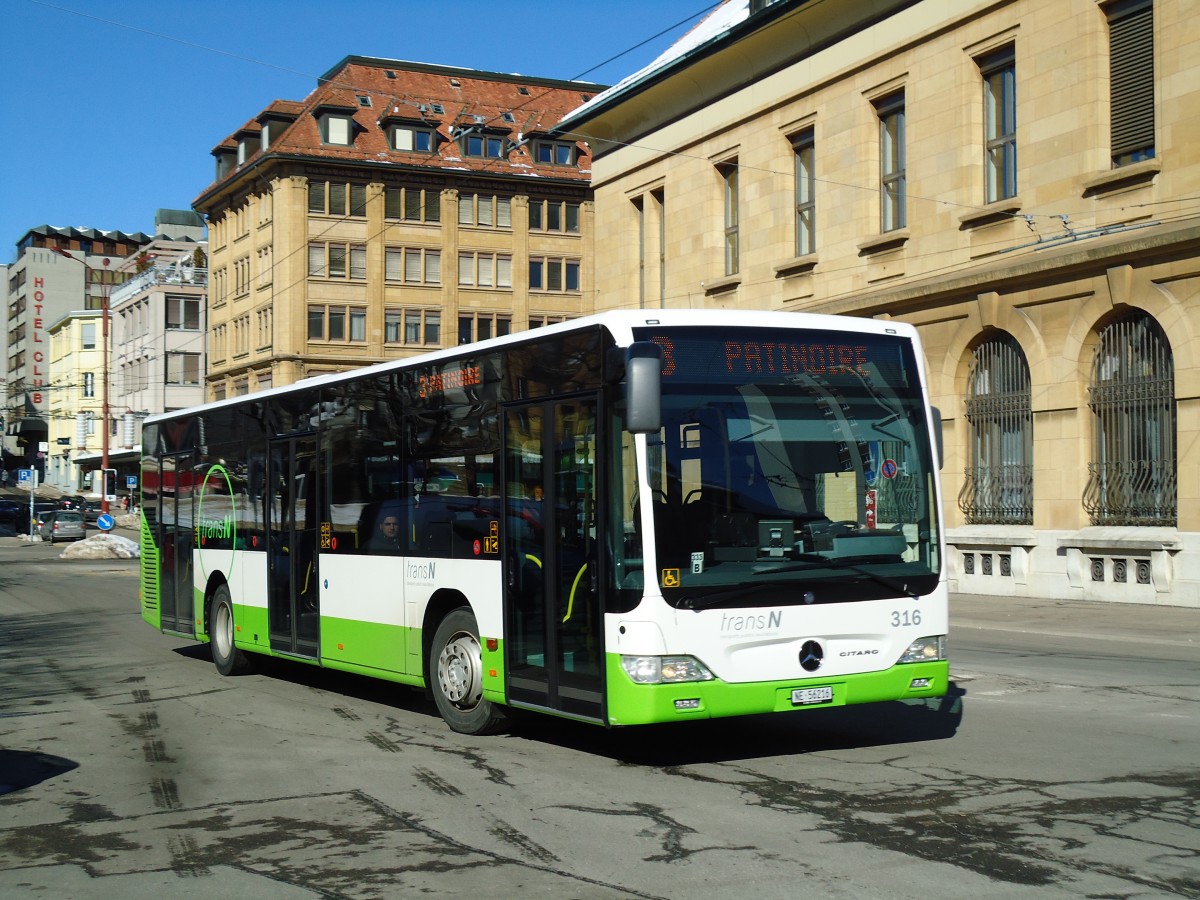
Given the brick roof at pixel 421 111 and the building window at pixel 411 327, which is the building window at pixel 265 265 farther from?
the building window at pixel 411 327

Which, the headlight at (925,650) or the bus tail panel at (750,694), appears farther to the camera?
the headlight at (925,650)

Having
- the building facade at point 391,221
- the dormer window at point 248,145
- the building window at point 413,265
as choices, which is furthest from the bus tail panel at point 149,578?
the dormer window at point 248,145

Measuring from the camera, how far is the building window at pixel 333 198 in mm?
68688

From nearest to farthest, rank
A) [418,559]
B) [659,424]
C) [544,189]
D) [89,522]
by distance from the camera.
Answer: [659,424]
[418,559]
[89,522]
[544,189]

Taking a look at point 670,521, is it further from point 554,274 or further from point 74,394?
point 74,394

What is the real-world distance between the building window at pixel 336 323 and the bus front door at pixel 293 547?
55.4 m

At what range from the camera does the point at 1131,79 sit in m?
24.1

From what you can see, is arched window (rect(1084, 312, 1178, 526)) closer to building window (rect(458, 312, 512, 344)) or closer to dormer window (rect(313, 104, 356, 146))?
building window (rect(458, 312, 512, 344))

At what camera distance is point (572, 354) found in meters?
9.37

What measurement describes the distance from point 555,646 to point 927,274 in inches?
812

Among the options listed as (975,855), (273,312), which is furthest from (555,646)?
(273,312)

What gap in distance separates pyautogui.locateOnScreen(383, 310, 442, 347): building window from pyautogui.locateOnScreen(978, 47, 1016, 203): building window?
44927 mm

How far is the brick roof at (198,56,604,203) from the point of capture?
69125 millimetres

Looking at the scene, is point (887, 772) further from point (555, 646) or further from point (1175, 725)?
point (1175, 725)
